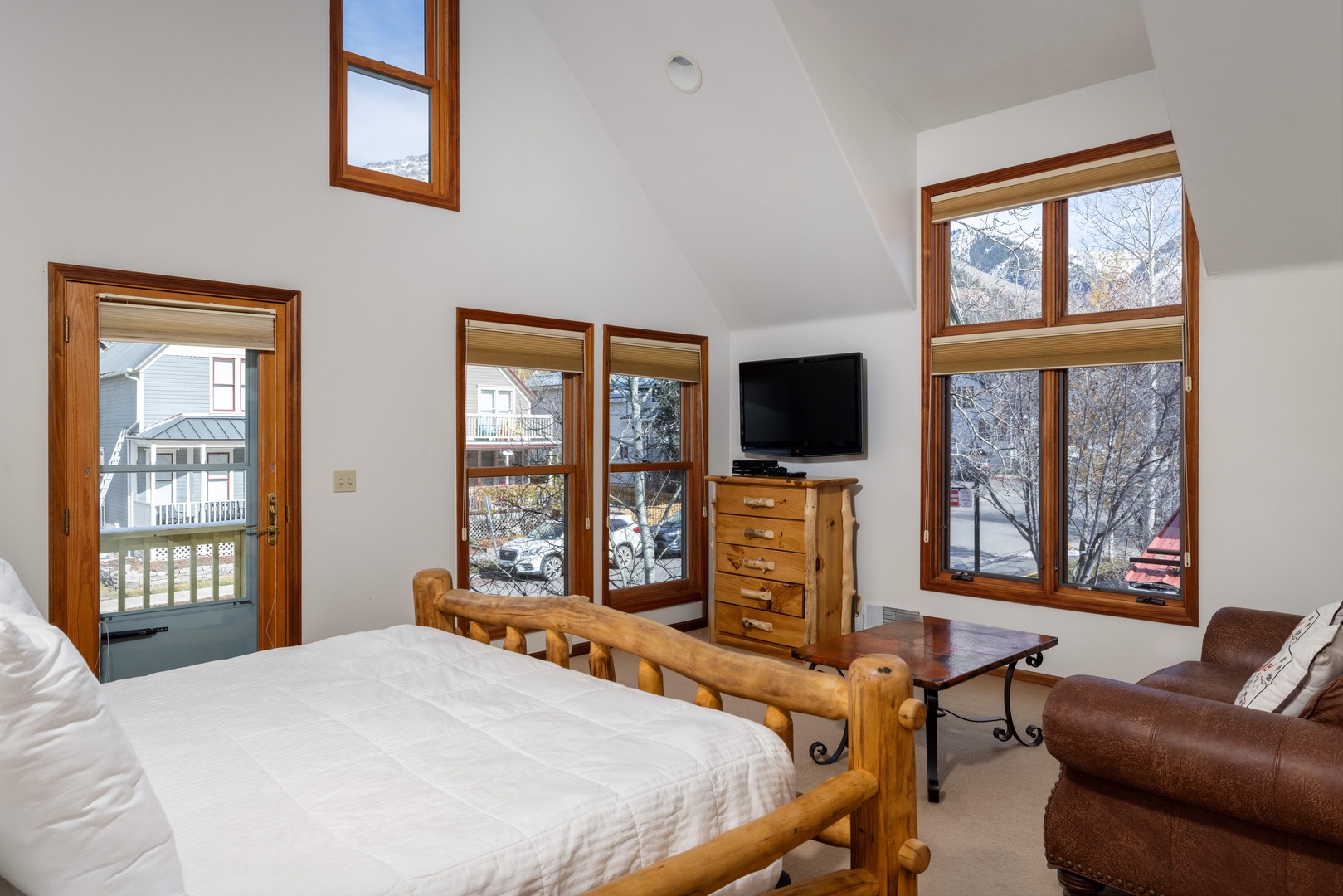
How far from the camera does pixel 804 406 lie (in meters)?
5.00

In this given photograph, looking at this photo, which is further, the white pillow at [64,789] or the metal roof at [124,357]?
the metal roof at [124,357]

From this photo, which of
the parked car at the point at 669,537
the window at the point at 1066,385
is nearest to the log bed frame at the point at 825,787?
the window at the point at 1066,385

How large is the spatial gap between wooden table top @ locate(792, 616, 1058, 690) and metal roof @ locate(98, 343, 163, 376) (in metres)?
2.72

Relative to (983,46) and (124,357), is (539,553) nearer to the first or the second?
(124,357)

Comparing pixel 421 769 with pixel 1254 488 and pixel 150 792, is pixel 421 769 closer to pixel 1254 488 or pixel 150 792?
pixel 150 792

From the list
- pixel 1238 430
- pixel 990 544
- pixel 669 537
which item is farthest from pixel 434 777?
pixel 669 537

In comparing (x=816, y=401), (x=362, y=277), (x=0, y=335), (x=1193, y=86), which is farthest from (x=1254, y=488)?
(x=0, y=335)

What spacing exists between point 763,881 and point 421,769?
0.61 m

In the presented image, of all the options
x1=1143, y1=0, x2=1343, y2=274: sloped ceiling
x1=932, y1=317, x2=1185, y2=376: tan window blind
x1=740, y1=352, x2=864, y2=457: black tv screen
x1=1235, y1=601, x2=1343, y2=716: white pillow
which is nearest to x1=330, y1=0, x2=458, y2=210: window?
x1=740, y1=352, x2=864, y2=457: black tv screen

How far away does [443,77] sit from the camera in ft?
13.5

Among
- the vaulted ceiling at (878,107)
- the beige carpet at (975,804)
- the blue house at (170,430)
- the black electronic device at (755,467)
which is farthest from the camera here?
the black electronic device at (755,467)

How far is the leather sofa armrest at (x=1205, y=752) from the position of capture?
1712mm

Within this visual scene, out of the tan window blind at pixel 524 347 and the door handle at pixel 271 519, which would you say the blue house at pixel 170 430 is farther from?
the tan window blind at pixel 524 347

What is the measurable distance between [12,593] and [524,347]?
9.60ft
